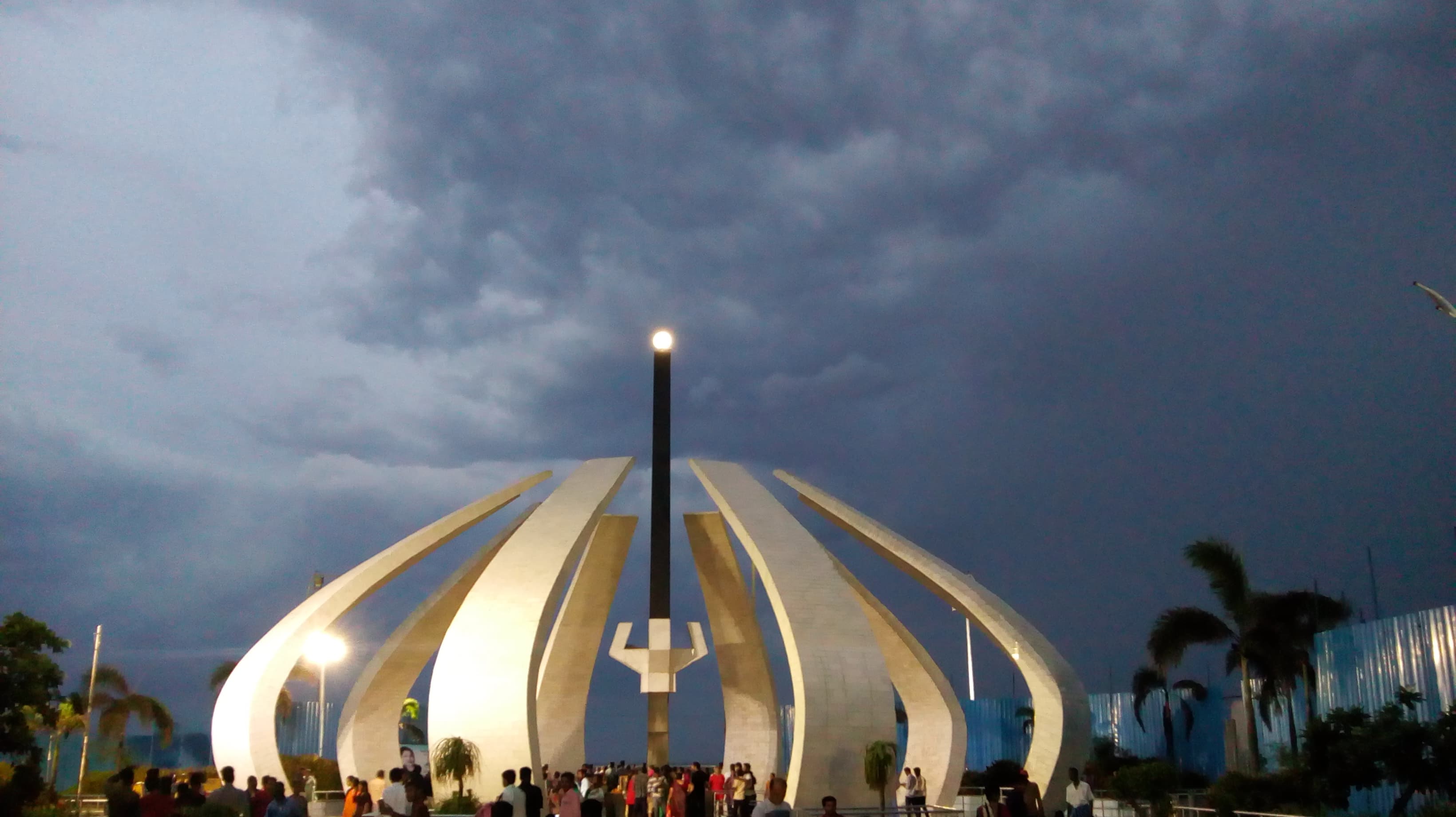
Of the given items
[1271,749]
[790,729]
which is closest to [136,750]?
[790,729]

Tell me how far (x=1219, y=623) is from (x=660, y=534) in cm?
1164

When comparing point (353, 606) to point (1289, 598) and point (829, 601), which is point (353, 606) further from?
point (1289, 598)

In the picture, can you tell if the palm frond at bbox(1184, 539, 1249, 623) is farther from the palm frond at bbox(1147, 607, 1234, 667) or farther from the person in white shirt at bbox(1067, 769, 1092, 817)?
the person in white shirt at bbox(1067, 769, 1092, 817)

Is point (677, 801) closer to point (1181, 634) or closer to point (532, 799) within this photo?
point (532, 799)

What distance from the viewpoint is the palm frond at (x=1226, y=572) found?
23141mm

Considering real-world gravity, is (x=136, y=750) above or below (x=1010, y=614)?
below

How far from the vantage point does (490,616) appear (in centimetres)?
1717

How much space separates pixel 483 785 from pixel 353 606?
208 inches

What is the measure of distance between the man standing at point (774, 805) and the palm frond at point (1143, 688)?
82.8 ft

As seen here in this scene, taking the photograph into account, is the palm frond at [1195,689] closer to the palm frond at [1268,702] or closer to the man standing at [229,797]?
the palm frond at [1268,702]

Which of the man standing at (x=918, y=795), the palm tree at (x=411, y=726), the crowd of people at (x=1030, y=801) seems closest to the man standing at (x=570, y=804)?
the crowd of people at (x=1030, y=801)

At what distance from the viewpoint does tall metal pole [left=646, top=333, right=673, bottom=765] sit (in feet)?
73.6

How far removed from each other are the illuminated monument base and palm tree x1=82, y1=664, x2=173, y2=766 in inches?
621

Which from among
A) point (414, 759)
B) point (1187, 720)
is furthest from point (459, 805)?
point (1187, 720)
